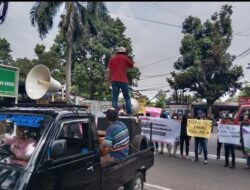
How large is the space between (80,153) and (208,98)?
36431 mm

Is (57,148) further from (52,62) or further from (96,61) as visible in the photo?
(52,62)

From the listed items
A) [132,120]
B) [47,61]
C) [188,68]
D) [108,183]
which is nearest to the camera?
[108,183]

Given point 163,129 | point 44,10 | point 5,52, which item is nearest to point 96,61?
point 5,52

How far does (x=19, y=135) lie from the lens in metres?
4.50

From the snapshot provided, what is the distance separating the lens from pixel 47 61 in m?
36.5

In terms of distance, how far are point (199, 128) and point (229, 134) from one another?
114 cm

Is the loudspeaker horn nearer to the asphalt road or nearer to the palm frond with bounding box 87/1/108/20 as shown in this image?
the asphalt road

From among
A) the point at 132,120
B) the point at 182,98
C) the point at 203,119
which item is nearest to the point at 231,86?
the point at 182,98

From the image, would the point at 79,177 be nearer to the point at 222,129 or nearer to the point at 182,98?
the point at 222,129

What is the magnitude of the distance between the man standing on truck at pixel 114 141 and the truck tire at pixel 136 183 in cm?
88

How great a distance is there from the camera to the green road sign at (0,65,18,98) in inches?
498

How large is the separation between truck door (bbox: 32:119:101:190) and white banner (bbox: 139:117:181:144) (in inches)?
354

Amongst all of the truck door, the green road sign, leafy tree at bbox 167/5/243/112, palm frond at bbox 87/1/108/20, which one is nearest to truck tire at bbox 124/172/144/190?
the truck door

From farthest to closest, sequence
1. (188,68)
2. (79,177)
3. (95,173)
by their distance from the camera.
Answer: (188,68) < (95,173) < (79,177)
